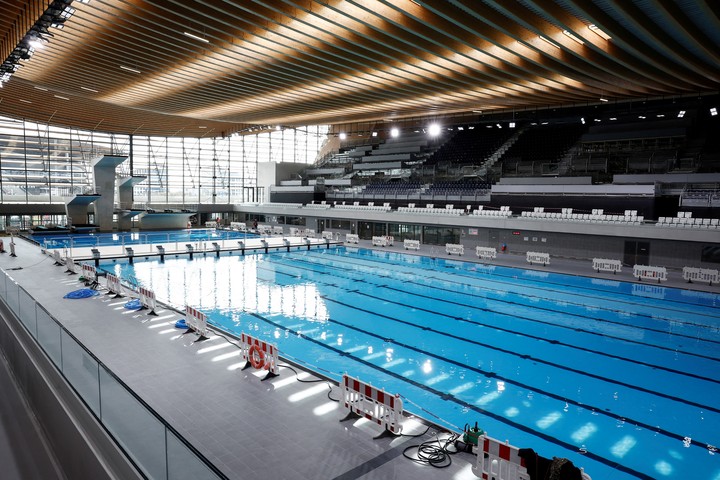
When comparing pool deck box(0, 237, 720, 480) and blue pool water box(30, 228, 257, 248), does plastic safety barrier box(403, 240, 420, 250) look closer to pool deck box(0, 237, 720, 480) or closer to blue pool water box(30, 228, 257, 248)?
blue pool water box(30, 228, 257, 248)

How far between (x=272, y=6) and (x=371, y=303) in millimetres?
8358

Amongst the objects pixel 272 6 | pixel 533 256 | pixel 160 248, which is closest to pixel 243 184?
pixel 160 248

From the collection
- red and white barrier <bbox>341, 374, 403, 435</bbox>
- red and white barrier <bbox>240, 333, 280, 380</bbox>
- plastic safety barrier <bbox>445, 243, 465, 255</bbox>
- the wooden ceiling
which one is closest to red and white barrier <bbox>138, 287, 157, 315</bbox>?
red and white barrier <bbox>240, 333, 280, 380</bbox>

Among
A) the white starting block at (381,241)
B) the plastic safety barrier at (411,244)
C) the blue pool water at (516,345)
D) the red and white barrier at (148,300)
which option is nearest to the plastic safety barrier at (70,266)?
the blue pool water at (516,345)

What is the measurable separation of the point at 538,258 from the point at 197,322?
52.0ft

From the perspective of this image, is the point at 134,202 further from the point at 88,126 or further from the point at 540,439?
the point at 540,439

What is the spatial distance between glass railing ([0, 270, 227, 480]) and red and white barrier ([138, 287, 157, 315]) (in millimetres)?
3422

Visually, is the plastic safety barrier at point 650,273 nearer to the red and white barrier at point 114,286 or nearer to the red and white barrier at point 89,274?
the red and white barrier at point 114,286

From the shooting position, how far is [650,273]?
1659 centimetres

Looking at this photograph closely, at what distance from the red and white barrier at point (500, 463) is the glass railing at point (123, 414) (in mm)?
2620

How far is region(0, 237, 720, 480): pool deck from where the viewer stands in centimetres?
458

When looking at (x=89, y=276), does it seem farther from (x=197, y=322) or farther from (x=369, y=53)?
(x=369, y=53)

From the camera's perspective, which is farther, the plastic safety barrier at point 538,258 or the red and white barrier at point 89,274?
the plastic safety barrier at point 538,258

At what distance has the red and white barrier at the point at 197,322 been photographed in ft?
28.5
